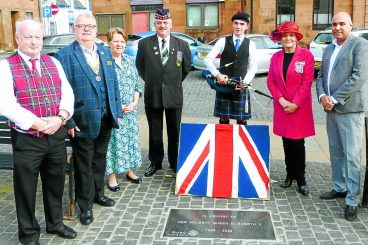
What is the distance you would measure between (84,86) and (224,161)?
1826 millimetres

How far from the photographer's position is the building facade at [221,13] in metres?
24.7

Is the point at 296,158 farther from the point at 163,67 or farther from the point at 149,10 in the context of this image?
the point at 149,10

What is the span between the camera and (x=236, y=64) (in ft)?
18.3

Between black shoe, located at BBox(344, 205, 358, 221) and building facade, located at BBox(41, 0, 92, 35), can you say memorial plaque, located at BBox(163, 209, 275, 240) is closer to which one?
black shoe, located at BBox(344, 205, 358, 221)

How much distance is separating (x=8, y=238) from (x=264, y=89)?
31.3ft

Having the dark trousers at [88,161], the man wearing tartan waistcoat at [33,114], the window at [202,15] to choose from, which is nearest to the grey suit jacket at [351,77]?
the dark trousers at [88,161]

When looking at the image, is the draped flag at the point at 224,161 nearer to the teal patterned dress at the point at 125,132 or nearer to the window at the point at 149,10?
the teal patterned dress at the point at 125,132

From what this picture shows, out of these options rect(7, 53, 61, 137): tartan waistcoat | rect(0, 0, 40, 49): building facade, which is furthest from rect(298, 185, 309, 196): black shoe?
rect(0, 0, 40, 49): building facade

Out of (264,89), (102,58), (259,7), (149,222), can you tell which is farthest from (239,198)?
(259,7)

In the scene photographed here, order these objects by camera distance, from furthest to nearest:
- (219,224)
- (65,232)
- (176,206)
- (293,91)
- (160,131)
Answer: (160,131) → (293,91) → (176,206) → (219,224) → (65,232)

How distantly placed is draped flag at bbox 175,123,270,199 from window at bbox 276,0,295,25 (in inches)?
839

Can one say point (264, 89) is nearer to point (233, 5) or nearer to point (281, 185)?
point (281, 185)

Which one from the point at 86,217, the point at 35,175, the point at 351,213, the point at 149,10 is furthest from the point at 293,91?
the point at 149,10

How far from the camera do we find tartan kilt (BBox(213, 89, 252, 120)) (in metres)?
5.68
